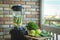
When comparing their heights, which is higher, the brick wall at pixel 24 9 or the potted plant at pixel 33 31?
the brick wall at pixel 24 9

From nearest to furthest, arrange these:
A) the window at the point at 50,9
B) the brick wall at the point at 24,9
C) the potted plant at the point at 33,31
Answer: the potted plant at the point at 33,31
the window at the point at 50,9
the brick wall at the point at 24,9

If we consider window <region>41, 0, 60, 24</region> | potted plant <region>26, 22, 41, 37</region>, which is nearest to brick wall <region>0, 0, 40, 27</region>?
window <region>41, 0, 60, 24</region>

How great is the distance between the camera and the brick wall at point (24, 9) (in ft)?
10.5

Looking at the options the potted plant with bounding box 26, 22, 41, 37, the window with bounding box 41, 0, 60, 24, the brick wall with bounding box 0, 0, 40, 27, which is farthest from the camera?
the brick wall with bounding box 0, 0, 40, 27

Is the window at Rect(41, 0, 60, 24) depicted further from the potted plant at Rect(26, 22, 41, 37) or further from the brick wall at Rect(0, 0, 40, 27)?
the potted plant at Rect(26, 22, 41, 37)

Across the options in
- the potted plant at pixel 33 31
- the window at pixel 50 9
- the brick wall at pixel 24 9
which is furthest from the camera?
the brick wall at pixel 24 9

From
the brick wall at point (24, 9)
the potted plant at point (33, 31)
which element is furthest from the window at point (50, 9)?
the potted plant at point (33, 31)

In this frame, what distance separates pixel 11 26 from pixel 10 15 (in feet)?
0.75

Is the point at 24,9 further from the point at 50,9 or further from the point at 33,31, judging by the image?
the point at 33,31

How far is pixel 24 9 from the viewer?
3303 millimetres

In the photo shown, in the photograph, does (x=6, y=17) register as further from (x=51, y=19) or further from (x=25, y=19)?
(x=51, y=19)

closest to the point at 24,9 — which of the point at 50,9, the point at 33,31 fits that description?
the point at 50,9

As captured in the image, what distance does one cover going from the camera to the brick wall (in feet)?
10.5

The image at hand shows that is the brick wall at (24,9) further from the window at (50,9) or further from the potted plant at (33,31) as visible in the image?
the potted plant at (33,31)
